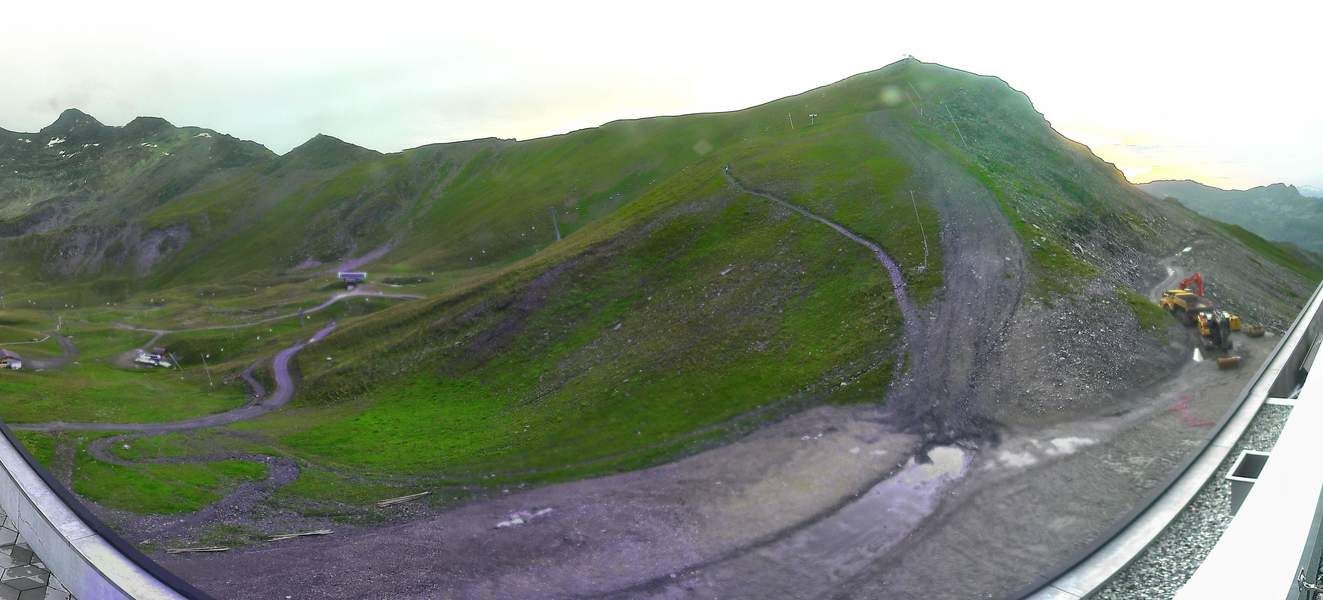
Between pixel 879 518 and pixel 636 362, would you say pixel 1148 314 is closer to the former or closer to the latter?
pixel 879 518

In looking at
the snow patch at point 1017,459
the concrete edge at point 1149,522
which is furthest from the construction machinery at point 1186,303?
the snow patch at point 1017,459

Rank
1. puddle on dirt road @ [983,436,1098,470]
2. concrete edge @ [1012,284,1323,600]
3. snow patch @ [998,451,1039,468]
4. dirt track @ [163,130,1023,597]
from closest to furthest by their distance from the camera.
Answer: concrete edge @ [1012,284,1323,600]
dirt track @ [163,130,1023,597]
snow patch @ [998,451,1039,468]
puddle on dirt road @ [983,436,1098,470]

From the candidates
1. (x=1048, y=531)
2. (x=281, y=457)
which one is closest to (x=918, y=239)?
(x=1048, y=531)

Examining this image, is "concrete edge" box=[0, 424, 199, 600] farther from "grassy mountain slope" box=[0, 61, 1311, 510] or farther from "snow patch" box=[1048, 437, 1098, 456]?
"snow patch" box=[1048, 437, 1098, 456]

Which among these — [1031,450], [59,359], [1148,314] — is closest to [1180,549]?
[1031,450]

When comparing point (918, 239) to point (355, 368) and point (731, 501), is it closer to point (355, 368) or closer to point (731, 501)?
point (731, 501)

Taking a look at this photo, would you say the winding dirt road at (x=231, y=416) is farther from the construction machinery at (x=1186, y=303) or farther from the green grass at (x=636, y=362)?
the construction machinery at (x=1186, y=303)

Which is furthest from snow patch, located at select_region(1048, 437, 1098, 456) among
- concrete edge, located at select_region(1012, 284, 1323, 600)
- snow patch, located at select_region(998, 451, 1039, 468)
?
concrete edge, located at select_region(1012, 284, 1323, 600)
